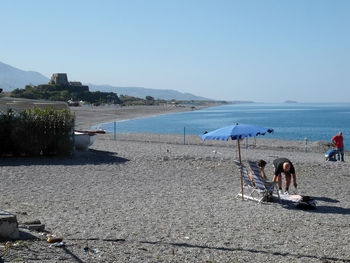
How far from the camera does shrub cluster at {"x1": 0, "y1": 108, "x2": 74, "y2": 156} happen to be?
47.4 feet

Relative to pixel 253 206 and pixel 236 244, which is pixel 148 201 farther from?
pixel 236 244

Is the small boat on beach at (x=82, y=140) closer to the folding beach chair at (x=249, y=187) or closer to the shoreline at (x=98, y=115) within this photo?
the folding beach chair at (x=249, y=187)

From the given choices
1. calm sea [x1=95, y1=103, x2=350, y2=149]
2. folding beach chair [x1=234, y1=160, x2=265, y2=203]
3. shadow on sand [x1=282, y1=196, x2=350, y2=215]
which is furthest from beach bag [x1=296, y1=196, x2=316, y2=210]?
A: calm sea [x1=95, y1=103, x2=350, y2=149]

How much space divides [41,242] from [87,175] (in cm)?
642

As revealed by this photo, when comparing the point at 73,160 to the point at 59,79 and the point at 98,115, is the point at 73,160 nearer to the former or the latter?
the point at 98,115

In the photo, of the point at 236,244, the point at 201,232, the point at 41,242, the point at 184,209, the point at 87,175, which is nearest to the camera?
the point at 41,242

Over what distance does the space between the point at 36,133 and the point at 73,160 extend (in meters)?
1.69

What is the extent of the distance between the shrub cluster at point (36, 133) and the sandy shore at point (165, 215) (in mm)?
1324

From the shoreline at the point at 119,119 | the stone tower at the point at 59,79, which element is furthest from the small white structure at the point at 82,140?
the stone tower at the point at 59,79

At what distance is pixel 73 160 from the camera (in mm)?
14312

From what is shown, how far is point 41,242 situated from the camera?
5227mm

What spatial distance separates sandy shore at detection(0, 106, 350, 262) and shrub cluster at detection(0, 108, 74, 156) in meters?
1.32

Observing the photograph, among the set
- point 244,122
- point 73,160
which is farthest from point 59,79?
point 73,160

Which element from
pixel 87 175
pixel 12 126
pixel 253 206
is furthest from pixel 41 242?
pixel 12 126
